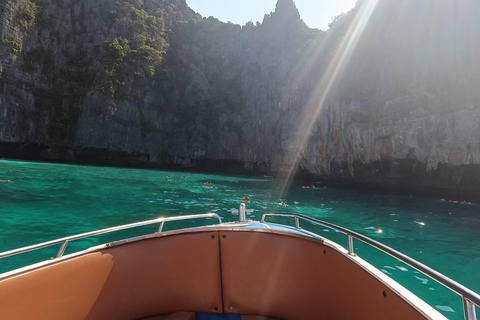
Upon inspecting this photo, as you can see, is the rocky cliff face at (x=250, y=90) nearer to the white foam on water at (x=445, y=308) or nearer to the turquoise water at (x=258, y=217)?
the turquoise water at (x=258, y=217)

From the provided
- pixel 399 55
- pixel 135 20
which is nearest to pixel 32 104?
pixel 135 20

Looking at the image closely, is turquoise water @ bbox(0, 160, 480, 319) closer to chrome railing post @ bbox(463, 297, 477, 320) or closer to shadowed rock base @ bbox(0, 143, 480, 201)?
chrome railing post @ bbox(463, 297, 477, 320)

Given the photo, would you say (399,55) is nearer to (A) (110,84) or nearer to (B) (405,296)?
(B) (405,296)

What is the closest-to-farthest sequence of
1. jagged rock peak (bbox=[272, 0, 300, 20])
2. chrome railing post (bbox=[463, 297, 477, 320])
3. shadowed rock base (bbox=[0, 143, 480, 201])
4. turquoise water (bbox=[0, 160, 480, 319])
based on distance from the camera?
chrome railing post (bbox=[463, 297, 477, 320])
turquoise water (bbox=[0, 160, 480, 319])
shadowed rock base (bbox=[0, 143, 480, 201])
jagged rock peak (bbox=[272, 0, 300, 20])

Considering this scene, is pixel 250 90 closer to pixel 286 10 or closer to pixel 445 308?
pixel 286 10

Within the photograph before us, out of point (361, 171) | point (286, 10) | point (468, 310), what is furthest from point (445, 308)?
point (286, 10)

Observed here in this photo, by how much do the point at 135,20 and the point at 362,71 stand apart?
47961mm

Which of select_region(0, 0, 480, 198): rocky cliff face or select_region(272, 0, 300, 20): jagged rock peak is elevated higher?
select_region(272, 0, 300, 20): jagged rock peak

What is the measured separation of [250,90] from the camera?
53.8 meters

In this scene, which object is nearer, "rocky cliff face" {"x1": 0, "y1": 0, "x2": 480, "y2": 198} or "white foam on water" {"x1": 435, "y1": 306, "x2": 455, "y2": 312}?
"white foam on water" {"x1": 435, "y1": 306, "x2": 455, "y2": 312}

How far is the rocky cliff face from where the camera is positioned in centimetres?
2366

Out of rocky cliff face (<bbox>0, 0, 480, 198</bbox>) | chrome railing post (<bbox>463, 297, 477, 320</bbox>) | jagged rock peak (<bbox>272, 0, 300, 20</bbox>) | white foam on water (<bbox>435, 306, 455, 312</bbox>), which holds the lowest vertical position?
white foam on water (<bbox>435, 306, 455, 312</bbox>)

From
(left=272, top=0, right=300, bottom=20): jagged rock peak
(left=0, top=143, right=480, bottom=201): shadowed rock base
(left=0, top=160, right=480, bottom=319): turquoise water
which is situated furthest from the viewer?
(left=272, top=0, right=300, bottom=20): jagged rock peak

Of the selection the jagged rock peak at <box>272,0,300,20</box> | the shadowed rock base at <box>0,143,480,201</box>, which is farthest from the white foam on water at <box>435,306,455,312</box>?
the jagged rock peak at <box>272,0,300,20</box>
